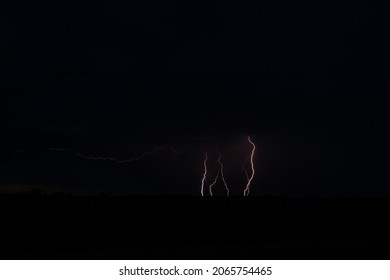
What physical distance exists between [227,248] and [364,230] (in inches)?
352

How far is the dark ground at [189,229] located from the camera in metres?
12.4

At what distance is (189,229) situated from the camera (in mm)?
20172

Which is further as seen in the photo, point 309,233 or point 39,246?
point 309,233

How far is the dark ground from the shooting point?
12383mm

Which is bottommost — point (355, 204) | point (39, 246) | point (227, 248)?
point (227, 248)

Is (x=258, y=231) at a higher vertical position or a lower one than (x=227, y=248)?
higher

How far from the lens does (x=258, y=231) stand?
→ 19.8 m
